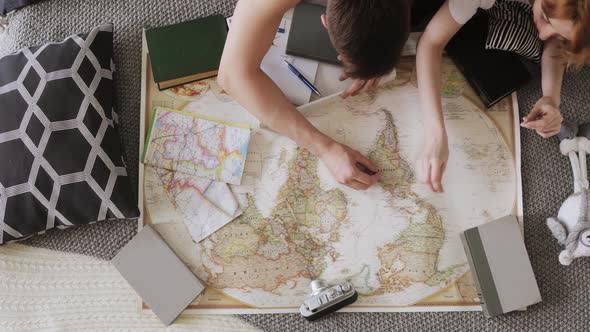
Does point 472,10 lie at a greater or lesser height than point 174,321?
greater

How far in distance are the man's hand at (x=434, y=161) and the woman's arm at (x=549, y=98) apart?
17 cm

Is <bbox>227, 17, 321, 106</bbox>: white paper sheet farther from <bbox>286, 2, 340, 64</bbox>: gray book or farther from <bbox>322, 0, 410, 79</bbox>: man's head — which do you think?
<bbox>322, 0, 410, 79</bbox>: man's head

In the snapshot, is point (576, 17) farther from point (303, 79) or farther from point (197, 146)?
point (197, 146)

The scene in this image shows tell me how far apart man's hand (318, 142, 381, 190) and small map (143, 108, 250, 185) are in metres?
0.16

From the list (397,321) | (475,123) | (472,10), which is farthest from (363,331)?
(472,10)

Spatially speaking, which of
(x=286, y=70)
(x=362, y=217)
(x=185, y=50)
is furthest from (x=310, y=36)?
(x=362, y=217)

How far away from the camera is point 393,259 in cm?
92

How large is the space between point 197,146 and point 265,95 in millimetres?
172

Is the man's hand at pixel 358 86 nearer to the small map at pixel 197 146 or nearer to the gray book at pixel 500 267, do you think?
the small map at pixel 197 146

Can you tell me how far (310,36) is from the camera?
972 mm

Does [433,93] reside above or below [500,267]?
above

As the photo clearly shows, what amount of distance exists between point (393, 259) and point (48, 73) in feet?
2.36

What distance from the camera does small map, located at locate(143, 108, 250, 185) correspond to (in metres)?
0.95

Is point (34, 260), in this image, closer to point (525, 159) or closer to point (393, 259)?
point (393, 259)
